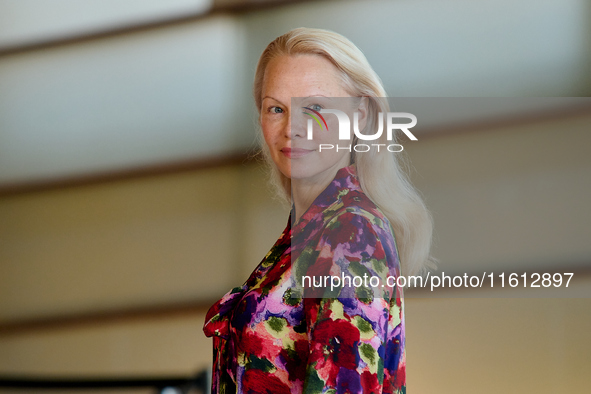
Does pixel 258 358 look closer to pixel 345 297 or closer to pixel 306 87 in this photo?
pixel 345 297

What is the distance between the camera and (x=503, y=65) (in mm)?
2223

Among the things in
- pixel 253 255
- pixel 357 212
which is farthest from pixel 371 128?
pixel 253 255

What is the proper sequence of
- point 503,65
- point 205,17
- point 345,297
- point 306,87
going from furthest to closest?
point 205,17, point 503,65, point 306,87, point 345,297

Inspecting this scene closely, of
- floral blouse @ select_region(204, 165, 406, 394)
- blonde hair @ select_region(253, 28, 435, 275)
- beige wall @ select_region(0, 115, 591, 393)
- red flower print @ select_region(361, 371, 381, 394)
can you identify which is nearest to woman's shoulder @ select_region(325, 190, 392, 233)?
floral blouse @ select_region(204, 165, 406, 394)

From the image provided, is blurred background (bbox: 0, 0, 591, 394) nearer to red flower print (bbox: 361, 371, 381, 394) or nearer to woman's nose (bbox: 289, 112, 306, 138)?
woman's nose (bbox: 289, 112, 306, 138)

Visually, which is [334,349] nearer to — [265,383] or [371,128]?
[265,383]

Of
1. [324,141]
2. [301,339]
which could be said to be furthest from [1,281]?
[301,339]

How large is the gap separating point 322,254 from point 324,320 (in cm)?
15

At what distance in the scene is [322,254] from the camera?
4.10ft

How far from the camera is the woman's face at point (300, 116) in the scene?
1673mm

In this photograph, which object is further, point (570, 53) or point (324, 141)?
point (570, 53)

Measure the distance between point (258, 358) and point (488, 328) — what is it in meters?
1.10

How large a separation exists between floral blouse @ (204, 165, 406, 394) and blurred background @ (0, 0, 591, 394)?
0.88 meters

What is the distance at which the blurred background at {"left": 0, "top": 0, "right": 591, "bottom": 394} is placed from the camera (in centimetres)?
208
